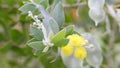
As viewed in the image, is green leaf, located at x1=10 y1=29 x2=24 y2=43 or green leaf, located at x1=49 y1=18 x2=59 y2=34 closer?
green leaf, located at x1=49 y1=18 x2=59 y2=34

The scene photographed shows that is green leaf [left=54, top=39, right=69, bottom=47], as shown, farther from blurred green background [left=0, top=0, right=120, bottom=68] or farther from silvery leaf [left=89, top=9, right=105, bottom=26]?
blurred green background [left=0, top=0, right=120, bottom=68]

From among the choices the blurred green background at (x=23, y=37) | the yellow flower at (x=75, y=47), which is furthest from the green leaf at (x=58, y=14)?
the blurred green background at (x=23, y=37)

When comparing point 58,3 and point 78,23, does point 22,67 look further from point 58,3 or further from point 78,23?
point 58,3

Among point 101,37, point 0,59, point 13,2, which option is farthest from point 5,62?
point 101,37

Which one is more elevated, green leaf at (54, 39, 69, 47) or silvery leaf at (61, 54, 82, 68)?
green leaf at (54, 39, 69, 47)

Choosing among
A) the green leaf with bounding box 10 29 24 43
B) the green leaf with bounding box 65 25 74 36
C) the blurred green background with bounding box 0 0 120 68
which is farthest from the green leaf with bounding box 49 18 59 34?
the green leaf with bounding box 10 29 24 43

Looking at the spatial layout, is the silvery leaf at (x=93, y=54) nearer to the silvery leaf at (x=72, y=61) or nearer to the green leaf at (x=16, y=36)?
the silvery leaf at (x=72, y=61)

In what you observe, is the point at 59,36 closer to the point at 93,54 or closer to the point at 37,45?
the point at 37,45
